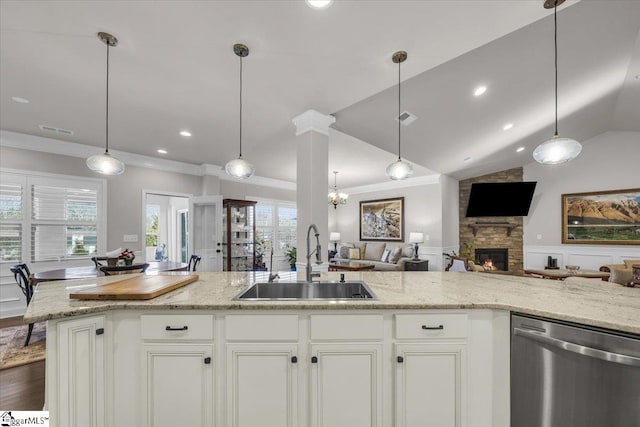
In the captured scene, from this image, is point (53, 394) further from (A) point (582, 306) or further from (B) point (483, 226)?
(B) point (483, 226)

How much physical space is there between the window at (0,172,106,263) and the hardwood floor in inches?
90.4

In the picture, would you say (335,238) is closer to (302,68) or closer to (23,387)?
(302,68)

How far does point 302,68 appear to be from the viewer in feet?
7.77

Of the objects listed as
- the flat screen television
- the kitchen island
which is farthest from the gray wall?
the kitchen island

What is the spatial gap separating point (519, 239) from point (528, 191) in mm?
1285

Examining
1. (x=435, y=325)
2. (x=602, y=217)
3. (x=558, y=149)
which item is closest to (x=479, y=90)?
(x=558, y=149)

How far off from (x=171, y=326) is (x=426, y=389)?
1.38m

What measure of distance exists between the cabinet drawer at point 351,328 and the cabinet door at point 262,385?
7.1 inches

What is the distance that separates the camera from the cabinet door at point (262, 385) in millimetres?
1397

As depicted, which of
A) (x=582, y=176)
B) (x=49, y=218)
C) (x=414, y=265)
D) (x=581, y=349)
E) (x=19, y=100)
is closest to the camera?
(x=581, y=349)

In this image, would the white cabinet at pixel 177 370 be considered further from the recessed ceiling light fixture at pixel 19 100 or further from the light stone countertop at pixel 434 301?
the recessed ceiling light fixture at pixel 19 100

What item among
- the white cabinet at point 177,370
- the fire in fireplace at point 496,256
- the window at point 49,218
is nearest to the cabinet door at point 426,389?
the white cabinet at point 177,370

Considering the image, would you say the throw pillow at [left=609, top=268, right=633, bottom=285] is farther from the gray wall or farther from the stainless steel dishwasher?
the stainless steel dishwasher

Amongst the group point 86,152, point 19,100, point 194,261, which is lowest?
point 194,261
